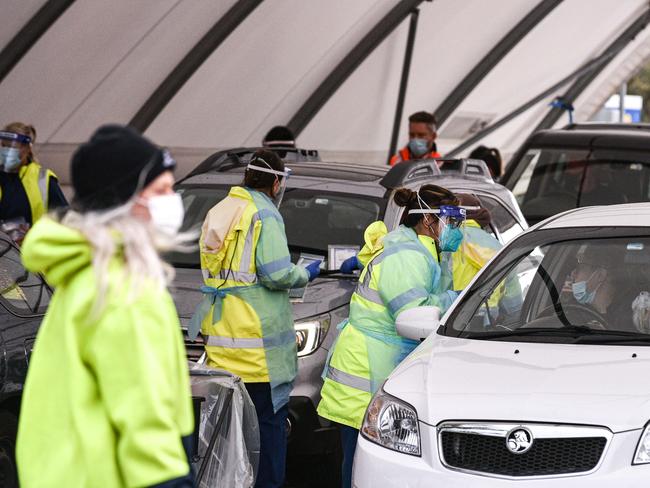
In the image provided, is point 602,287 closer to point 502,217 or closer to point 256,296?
point 256,296

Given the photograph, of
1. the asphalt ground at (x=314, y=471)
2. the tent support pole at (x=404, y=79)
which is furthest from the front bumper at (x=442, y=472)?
the tent support pole at (x=404, y=79)

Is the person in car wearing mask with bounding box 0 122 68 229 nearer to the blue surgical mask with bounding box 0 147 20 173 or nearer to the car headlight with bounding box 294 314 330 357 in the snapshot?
the blue surgical mask with bounding box 0 147 20 173

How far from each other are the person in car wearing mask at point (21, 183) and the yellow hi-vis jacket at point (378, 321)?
3824 mm

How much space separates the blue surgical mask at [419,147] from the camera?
1277 centimetres

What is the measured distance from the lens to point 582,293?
6.78 metres

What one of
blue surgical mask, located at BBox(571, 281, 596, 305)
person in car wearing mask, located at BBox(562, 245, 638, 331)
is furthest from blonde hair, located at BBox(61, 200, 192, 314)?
blue surgical mask, located at BBox(571, 281, 596, 305)

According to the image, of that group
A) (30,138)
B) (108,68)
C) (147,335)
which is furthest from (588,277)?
(108,68)

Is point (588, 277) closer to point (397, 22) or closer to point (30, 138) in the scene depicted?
point (30, 138)

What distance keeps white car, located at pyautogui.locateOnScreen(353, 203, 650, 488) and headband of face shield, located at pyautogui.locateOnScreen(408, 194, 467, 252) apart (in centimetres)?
33

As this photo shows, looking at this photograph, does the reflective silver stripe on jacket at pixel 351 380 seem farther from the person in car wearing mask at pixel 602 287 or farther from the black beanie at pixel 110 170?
the black beanie at pixel 110 170

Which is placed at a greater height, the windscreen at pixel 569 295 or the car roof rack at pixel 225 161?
the car roof rack at pixel 225 161

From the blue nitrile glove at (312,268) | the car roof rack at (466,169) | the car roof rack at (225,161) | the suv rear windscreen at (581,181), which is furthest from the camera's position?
the suv rear windscreen at (581,181)

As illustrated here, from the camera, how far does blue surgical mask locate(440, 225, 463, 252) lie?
23.6 ft

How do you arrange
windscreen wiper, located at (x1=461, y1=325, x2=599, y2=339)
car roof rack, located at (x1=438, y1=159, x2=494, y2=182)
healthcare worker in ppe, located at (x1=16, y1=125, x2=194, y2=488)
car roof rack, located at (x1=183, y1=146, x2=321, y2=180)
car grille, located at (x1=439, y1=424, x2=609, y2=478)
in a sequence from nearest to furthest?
1. healthcare worker in ppe, located at (x1=16, y1=125, x2=194, y2=488)
2. car grille, located at (x1=439, y1=424, x2=609, y2=478)
3. windscreen wiper, located at (x1=461, y1=325, x2=599, y2=339)
4. car roof rack, located at (x1=438, y1=159, x2=494, y2=182)
5. car roof rack, located at (x1=183, y1=146, x2=321, y2=180)
